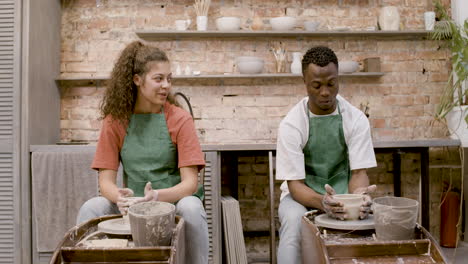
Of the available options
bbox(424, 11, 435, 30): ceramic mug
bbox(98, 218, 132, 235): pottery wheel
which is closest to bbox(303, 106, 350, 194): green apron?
bbox(98, 218, 132, 235): pottery wheel

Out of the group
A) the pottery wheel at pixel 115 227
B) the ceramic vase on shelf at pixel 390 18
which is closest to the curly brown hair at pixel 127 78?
the pottery wheel at pixel 115 227

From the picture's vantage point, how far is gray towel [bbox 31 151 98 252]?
9.27 feet

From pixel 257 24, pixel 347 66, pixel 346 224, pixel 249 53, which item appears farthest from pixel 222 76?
pixel 346 224

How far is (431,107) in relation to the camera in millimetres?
3568

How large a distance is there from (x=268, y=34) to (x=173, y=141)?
5.90 feet

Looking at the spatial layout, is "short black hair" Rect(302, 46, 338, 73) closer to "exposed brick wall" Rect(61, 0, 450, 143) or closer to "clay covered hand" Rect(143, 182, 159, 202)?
"clay covered hand" Rect(143, 182, 159, 202)

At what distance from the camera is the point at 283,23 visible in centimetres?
337

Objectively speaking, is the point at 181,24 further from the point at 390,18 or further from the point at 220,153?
the point at 390,18

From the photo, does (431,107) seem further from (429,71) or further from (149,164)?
(149,164)

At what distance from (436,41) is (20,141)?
10.6 ft

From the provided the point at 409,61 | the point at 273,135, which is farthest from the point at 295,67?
the point at 409,61

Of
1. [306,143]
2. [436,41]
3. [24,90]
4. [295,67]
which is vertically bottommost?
[306,143]

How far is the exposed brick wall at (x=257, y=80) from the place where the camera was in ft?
11.5

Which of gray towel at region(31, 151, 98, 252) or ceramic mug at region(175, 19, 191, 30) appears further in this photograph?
ceramic mug at region(175, 19, 191, 30)
